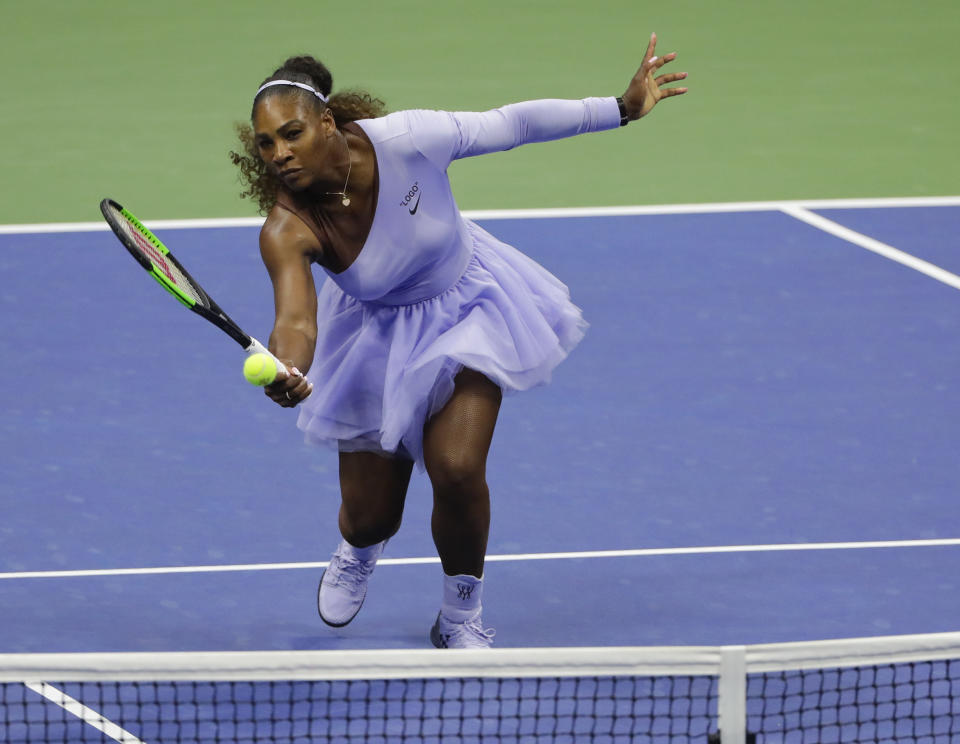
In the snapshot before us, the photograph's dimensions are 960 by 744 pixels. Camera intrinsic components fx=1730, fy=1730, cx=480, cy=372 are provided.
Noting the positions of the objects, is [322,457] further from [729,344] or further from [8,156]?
[8,156]

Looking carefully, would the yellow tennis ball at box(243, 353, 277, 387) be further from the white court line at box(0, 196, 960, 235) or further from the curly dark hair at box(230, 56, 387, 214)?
the white court line at box(0, 196, 960, 235)

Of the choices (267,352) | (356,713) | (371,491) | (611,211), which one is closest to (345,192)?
(267,352)

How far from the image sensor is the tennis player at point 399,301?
4660 millimetres

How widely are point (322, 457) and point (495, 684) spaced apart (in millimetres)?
1983

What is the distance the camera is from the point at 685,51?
14211 mm

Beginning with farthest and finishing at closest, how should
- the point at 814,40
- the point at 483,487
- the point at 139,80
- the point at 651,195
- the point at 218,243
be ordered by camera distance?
the point at 814,40
the point at 139,80
the point at 651,195
the point at 218,243
the point at 483,487

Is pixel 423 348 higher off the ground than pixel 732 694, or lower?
higher

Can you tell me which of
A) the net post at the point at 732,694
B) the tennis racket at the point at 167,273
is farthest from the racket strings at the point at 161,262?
the net post at the point at 732,694

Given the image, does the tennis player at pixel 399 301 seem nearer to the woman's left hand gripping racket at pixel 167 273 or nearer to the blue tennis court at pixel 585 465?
the woman's left hand gripping racket at pixel 167 273

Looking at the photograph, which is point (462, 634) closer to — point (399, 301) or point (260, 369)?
point (399, 301)

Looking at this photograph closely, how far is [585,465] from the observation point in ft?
21.9

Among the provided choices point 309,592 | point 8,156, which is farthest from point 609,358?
point 8,156

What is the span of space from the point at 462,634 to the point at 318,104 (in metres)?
1.59

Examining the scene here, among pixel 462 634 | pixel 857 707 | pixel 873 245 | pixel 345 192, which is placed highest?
pixel 873 245
